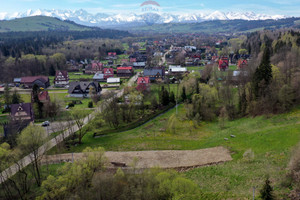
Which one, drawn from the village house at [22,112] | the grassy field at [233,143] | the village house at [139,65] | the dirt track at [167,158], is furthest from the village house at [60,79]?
the dirt track at [167,158]

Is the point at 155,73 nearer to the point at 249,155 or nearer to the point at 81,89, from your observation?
the point at 81,89

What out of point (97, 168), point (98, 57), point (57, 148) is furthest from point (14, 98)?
point (98, 57)

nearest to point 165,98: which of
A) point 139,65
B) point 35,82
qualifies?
point 35,82

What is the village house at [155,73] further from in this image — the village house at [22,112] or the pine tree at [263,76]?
the village house at [22,112]

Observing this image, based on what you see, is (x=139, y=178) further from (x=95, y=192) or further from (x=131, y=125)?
(x=131, y=125)

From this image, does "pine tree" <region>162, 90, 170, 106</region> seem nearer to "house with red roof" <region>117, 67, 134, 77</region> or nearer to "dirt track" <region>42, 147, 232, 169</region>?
"dirt track" <region>42, 147, 232, 169</region>

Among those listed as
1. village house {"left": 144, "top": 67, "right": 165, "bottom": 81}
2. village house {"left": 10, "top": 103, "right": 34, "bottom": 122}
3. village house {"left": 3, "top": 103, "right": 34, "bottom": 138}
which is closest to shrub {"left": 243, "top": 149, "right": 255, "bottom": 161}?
village house {"left": 3, "top": 103, "right": 34, "bottom": 138}
